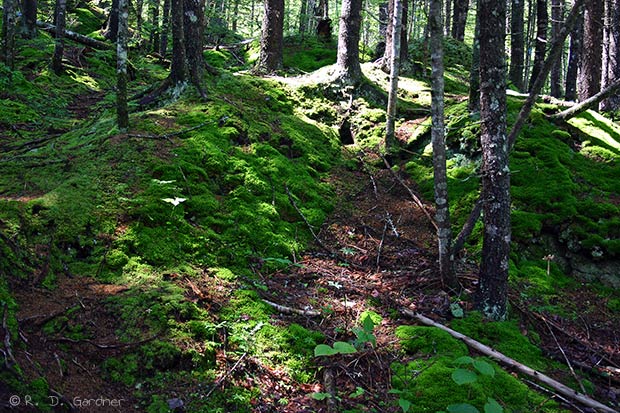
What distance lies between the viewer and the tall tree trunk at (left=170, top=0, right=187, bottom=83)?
796 cm

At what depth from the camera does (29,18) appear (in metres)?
17.3

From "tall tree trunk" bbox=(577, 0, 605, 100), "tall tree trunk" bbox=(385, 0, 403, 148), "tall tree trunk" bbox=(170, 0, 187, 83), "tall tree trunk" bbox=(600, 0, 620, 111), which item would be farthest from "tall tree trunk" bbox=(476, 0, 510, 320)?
"tall tree trunk" bbox=(600, 0, 620, 111)

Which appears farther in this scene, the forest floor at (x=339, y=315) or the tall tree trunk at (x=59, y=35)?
the tall tree trunk at (x=59, y=35)

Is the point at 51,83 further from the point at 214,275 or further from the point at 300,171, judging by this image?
the point at 214,275

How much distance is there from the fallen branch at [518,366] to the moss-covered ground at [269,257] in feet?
0.51

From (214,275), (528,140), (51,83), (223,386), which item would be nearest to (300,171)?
(214,275)

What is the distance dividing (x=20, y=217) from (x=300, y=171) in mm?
4858

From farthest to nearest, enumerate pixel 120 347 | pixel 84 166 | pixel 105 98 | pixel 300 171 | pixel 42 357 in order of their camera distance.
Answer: pixel 105 98 → pixel 300 171 → pixel 84 166 → pixel 120 347 → pixel 42 357

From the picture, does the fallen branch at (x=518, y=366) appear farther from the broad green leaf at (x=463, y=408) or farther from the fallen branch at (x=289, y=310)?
the broad green leaf at (x=463, y=408)

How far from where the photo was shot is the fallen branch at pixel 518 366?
13.1ft

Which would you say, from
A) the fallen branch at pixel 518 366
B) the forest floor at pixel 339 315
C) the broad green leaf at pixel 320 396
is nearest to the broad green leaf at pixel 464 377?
the forest floor at pixel 339 315

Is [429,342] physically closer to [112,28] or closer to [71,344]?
[71,344]

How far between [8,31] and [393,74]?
1125 centimetres

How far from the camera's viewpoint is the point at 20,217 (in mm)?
5008
